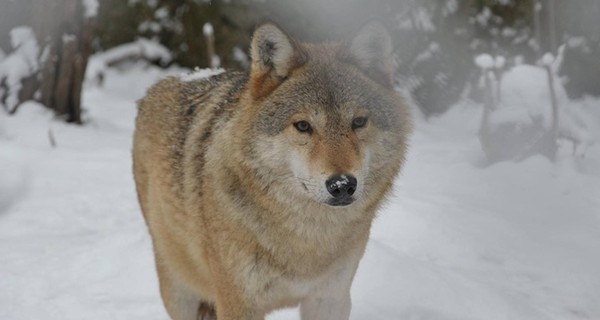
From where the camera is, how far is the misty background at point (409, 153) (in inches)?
209

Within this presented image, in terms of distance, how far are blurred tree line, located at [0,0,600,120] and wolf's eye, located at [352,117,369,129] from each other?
5585 millimetres

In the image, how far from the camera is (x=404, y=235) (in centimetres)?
627

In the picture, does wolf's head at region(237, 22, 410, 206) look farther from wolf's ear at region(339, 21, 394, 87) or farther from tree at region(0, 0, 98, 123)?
tree at region(0, 0, 98, 123)

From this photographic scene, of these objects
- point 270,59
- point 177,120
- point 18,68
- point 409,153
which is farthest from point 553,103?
point 18,68

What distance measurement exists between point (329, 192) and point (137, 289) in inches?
104

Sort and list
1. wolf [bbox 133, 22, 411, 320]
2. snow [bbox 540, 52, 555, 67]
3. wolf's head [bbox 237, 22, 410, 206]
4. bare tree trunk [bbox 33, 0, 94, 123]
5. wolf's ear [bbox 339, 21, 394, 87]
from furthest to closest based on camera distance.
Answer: bare tree trunk [bbox 33, 0, 94, 123] → snow [bbox 540, 52, 555, 67] → wolf's ear [bbox 339, 21, 394, 87] → wolf [bbox 133, 22, 411, 320] → wolf's head [bbox 237, 22, 410, 206]

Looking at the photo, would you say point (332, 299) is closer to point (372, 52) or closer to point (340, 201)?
point (340, 201)

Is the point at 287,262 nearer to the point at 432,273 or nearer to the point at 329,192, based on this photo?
the point at 329,192

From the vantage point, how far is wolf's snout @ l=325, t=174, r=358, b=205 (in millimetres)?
3215

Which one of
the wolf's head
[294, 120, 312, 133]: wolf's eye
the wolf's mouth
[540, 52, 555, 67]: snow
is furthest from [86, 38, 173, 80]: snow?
the wolf's mouth

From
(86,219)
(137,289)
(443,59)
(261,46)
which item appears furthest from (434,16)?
(261,46)

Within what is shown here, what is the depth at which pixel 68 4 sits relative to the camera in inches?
348

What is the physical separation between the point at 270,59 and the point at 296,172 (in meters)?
0.58

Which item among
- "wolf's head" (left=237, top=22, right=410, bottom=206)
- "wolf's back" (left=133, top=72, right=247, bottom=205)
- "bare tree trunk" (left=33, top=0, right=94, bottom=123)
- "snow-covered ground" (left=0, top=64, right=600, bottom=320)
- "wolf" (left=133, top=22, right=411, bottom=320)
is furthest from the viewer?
"bare tree trunk" (left=33, top=0, right=94, bottom=123)
